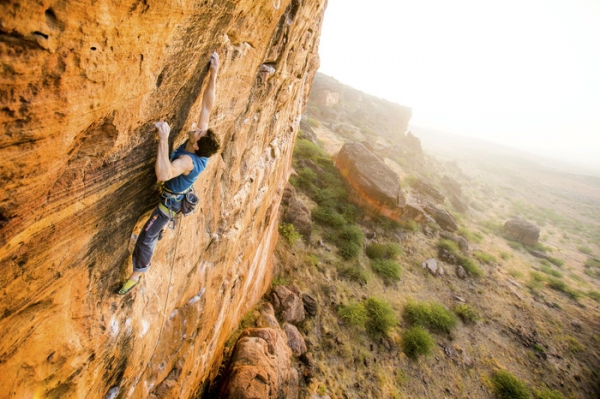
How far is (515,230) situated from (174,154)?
34133 millimetres

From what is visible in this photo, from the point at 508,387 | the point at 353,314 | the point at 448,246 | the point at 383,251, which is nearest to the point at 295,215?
the point at 353,314

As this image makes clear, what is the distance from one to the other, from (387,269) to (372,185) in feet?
18.9

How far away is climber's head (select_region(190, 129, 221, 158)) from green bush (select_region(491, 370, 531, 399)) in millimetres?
15641

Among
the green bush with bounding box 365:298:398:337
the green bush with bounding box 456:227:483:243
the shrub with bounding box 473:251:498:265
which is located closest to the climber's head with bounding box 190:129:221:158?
the green bush with bounding box 365:298:398:337

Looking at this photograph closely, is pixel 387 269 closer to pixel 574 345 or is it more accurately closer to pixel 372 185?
pixel 372 185

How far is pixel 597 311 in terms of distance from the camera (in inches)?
689

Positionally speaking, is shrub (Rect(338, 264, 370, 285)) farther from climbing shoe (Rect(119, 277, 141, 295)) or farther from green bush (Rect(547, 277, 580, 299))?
green bush (Rect(547, 277, 580, 299))

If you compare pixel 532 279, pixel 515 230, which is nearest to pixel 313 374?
pixel 532 279

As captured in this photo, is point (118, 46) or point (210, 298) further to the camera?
point (210, 298)

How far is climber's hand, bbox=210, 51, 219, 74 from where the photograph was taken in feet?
9.48

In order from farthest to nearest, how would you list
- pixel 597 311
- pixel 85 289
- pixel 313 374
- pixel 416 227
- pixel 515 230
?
pixel 515 230 < pixel 416 227 < pixel 597 311 < pixel 313 374 < pixel 85 289

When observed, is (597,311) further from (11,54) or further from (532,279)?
(11,54)

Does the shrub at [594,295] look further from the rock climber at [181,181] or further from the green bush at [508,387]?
the rock climber at [181,181]

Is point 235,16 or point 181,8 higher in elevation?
point 235,16
